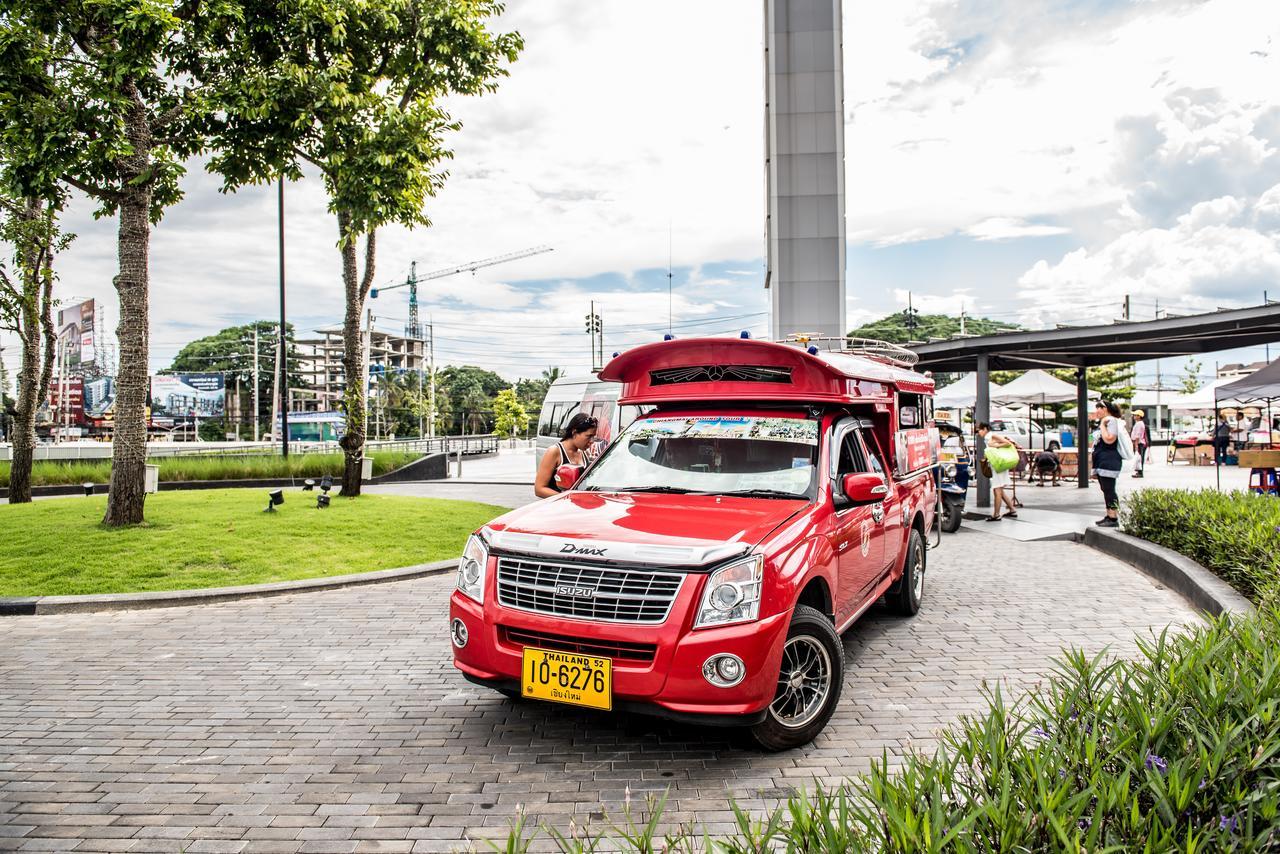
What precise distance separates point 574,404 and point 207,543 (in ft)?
37.8

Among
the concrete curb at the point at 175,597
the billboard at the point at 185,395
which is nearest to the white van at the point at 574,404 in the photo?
the concrete curb at the point at 175,597

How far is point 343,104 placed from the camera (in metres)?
11.0

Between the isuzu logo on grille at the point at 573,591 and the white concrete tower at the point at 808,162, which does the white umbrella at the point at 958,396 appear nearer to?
the white concrete tower at the point at 808,162

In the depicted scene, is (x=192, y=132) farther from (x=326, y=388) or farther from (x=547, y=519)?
(x=326, y=388)

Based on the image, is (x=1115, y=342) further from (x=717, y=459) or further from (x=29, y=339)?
(x=29, y=339)

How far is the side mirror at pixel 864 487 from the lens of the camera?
5016 mm

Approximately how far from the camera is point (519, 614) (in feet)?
14.1

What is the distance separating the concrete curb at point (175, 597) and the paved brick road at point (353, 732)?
209 millimetres

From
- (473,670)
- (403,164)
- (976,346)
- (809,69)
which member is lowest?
(473,670)

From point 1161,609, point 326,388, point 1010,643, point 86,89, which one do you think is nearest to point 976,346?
point 1161,609

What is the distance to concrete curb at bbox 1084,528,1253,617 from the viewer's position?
6944 millimetres

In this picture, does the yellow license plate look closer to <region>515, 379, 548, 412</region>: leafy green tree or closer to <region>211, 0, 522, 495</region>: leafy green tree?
<region>211, 0, 522, 495</region>: leafy green tree

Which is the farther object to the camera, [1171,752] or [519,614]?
[519,614]

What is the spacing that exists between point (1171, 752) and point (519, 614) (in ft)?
9.54
